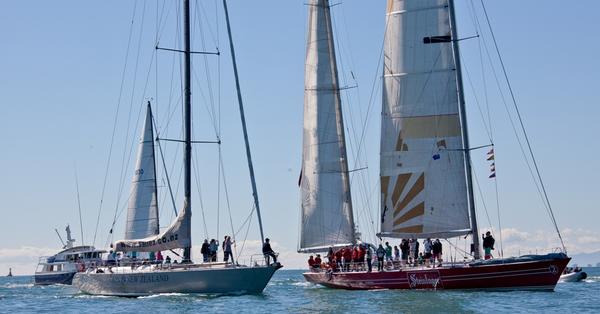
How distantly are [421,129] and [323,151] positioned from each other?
743 centimetres

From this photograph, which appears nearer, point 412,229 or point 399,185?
point 412,229

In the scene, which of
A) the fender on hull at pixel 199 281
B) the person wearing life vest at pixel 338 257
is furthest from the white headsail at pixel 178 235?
the person wearing life vest at pixel 338 257

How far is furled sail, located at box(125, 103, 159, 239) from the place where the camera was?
188 ft

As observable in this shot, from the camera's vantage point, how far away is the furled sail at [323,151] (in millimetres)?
54062

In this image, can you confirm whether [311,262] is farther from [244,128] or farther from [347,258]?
[244,128]

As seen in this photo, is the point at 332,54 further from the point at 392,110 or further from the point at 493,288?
the point at 493,288

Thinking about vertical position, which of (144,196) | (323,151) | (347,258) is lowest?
(347,258)

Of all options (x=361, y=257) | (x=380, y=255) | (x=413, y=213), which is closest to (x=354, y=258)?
(x=361, y=257)

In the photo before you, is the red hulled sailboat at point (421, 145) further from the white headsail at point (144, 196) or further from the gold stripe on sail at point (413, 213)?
the white headsail at point (144, 196)

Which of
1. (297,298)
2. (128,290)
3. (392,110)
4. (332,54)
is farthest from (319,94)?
(128,290)

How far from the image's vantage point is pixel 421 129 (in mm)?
48531

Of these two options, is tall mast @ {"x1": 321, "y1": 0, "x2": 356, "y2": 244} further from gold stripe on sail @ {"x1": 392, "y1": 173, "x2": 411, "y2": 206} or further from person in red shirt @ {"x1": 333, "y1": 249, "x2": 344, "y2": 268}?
gold stripe on sail @ {"x1": 392, "y1": 173, "x2": 411, "y2": 206}

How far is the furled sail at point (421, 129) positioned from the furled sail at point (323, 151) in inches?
181

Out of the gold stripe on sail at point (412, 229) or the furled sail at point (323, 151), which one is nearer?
the gold stripe on sail at point (412, 229)
